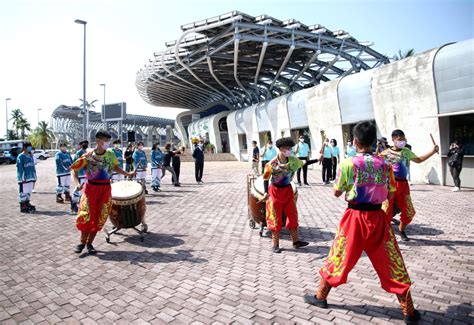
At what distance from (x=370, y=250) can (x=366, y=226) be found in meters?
0.24

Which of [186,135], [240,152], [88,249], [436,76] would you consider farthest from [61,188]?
[186,135]

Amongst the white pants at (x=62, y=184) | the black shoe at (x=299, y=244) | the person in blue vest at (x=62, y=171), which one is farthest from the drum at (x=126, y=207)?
the white pants at (x=62, y=184)

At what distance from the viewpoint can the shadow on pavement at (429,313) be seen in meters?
3.00

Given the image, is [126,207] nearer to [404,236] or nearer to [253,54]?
[404,236]

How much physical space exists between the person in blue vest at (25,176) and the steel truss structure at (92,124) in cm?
8208

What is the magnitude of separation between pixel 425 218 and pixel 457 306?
13.5 feet

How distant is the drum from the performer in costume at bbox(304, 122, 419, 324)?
12.1 ft

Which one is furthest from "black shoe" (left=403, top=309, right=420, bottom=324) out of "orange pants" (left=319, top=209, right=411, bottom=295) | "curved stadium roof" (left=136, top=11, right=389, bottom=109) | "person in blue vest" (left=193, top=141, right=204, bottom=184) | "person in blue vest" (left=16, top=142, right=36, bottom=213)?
"curved stadium roof" (left=136, top=11, right=389, bottom=109)

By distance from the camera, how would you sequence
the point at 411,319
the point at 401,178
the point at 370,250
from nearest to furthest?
1. the point at 411,319
2. the point at 370,250
3. the point at 401,178

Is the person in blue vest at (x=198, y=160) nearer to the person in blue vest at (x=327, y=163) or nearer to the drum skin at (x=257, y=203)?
the person in blue vest at (x=327, y=163)

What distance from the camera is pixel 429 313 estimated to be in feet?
10.3

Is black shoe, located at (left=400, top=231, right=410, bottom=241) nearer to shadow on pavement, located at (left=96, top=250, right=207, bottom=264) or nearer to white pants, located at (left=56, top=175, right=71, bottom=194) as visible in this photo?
shadow on pavement, located at (left=96, top=250, right=207, bottom=264)

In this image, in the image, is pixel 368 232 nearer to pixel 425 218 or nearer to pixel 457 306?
pixel 457 306

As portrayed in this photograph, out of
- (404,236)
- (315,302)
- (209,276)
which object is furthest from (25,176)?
(404,236)
